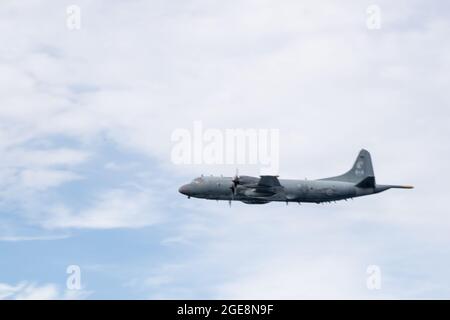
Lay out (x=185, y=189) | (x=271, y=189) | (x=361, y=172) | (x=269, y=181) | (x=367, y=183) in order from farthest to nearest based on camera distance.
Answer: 1. (x=361, y=172)
2. (x=367, y=183)
3. (x=185, y=189)
4. (x=271, y=189)
5. (x=269, y=181)

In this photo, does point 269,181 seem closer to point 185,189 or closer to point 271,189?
point 271,189

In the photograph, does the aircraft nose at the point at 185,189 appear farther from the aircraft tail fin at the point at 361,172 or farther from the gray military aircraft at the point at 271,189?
the aircraft tail fin at the point at 361,172

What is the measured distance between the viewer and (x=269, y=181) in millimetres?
130875

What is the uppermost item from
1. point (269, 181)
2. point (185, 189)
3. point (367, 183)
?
point (367, 183)

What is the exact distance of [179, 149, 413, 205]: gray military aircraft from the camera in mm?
132500

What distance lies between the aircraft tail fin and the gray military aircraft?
632 millimetres

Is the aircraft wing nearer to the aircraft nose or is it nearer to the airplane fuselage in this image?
the airplane fuselage

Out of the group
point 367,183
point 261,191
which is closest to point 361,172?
point 367,183

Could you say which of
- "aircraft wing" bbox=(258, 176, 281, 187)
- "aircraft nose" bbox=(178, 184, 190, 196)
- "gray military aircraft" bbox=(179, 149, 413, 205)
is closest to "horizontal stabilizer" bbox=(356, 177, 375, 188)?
"gray military aircraft" bbox=(179, 149, 413, 205)

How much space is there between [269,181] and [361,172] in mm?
21482

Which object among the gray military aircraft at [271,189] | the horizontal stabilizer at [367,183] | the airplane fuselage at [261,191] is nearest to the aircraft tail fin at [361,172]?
the horizontal stabilizer at [367,183]

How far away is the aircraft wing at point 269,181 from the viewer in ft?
428
